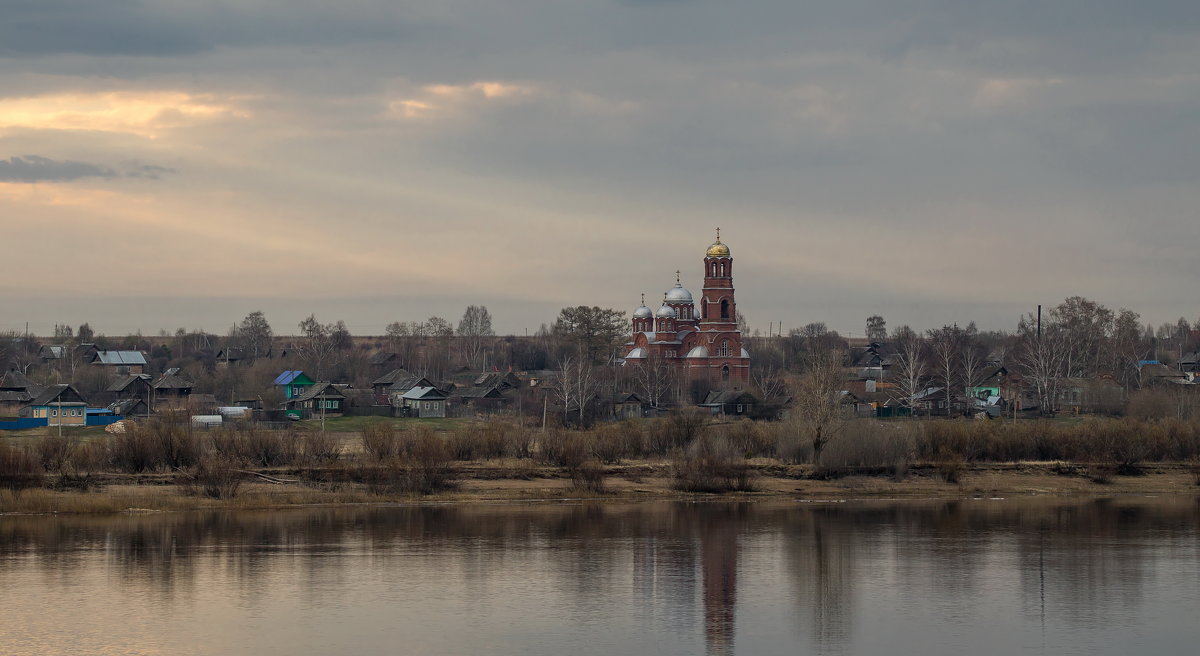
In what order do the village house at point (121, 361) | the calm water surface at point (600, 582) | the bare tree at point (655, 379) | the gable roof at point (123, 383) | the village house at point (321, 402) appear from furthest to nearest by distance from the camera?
1. the village house at point (121, 361)
2. the bare tree at point (655, 379)
3. the gable roof at point (123, 383)
4. the village house at point (321, 402)
5. the calm water surface at point (600, 582)

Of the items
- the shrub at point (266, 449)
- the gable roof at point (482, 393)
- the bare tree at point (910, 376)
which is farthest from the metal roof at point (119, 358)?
the shrub at point (266, 449)

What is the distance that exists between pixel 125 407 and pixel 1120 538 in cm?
5747

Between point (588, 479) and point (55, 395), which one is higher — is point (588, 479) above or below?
below

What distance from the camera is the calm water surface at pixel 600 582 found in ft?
71.9

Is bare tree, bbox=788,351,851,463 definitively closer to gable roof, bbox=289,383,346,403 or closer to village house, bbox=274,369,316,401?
gable roof, bbox=289,383,346,403

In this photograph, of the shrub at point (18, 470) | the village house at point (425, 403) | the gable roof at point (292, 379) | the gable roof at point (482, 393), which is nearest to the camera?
the shrub at point (18, 470)

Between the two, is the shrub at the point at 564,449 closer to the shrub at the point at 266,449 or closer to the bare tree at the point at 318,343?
the shrub at the point at 266,449

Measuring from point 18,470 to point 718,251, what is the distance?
60.1 m

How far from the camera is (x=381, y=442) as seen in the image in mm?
46125

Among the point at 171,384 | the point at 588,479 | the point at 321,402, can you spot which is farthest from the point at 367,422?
the point at 171,384

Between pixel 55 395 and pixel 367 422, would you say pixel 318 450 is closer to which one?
pixel 367 422

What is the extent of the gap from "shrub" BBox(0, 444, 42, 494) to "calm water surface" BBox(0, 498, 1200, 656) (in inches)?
163

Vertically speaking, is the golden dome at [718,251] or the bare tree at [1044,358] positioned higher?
the golden dome at [718,251]

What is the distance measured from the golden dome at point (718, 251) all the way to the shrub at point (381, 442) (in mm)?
50313
